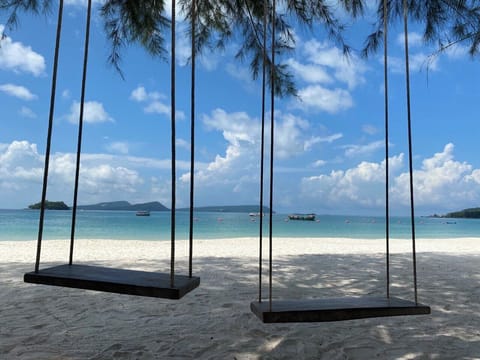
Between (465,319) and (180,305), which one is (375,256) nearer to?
(465,319)

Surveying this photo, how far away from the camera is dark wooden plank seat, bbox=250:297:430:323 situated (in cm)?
150

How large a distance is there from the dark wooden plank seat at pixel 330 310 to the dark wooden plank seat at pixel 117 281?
332 mm

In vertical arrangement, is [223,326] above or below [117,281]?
below

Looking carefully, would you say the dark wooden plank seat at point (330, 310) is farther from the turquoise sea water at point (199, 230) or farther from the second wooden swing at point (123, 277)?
the turquoise sea water at point (199, 230)

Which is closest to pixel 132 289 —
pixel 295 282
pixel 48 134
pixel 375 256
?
pixel 48 134

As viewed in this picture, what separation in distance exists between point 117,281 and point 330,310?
88 centimetres

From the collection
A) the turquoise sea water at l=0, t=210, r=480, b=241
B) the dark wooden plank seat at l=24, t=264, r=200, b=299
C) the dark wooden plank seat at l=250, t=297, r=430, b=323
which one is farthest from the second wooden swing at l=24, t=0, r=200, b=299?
the turquoise sea water at l=0, t=210, r=480, b=241

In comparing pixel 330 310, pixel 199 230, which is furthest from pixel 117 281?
pixel 199 230

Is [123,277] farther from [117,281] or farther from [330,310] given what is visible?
[330,310]

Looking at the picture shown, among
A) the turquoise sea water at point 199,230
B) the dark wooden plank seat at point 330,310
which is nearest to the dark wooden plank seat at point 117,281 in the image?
the dark wooden plank seat at point 330,310

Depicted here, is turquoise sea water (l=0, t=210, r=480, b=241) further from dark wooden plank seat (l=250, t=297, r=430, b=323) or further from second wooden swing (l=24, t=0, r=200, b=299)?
dark wooden plank seat (l=250, t=297, r=430, b=323)

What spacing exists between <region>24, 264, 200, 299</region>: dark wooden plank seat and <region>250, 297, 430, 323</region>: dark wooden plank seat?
1.09 ft

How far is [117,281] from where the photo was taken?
164cm

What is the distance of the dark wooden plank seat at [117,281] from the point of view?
1.55 metres
